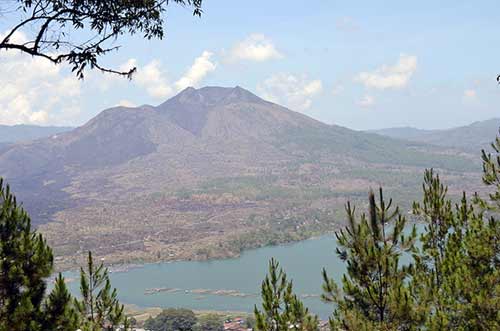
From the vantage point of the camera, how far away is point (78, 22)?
564cm

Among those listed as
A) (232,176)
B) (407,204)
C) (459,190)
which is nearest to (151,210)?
(232,176)

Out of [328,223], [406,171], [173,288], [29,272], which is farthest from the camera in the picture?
[406,171]

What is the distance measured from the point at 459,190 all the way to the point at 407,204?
1991 cm

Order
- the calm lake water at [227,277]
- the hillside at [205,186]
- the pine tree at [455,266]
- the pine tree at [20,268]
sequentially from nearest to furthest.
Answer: the pine tree at [20,268]
the pine tree at [455,266]
the calm lake water at [227,277]
the hillside at [205,186]

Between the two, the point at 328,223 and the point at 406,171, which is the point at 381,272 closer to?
the point at 328,223

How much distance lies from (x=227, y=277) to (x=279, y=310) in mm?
53998

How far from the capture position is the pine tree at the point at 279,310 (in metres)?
9.36

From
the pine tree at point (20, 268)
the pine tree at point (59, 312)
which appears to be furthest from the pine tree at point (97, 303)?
the pine tree at point (20, 268)

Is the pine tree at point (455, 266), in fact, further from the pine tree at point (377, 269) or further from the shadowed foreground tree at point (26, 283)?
the shadowed foreground tree at point (26, 283)

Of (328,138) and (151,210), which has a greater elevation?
(328,138)

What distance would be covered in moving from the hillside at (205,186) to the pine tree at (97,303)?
6657cm

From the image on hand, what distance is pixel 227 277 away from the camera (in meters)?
62.7

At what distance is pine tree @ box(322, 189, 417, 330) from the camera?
778cm

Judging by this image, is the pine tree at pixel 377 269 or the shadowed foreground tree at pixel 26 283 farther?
the pine tree at pixel 377 269
